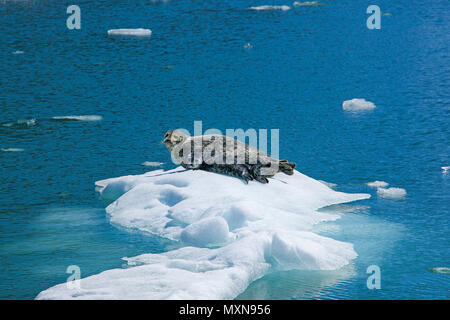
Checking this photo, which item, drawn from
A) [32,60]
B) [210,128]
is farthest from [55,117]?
[32,60]

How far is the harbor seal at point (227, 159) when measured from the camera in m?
8.88

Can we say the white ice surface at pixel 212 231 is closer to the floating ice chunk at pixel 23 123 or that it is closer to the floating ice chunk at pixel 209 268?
the floating ice chunk at pixel 209 268

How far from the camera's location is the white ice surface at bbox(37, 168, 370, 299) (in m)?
6.37

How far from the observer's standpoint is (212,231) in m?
7.61

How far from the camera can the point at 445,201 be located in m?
9.16

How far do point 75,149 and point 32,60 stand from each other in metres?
5.97

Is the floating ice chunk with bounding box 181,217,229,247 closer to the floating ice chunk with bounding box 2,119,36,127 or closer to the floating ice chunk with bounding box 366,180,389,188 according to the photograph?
the floating ice chunk with bounding box 366,180,389,188

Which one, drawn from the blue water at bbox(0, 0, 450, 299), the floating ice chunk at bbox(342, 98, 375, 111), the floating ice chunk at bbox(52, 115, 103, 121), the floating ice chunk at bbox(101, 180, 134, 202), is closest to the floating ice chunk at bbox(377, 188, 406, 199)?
the blue water at bbox(0, 0, 450, 299)

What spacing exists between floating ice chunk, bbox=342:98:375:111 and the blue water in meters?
0.30

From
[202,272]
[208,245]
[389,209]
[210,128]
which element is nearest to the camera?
[202,272]

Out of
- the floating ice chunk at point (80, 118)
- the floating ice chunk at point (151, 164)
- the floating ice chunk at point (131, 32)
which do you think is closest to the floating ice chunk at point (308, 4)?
the floating ice chunk at point (131, 32)

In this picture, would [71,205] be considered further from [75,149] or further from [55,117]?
[55,117]

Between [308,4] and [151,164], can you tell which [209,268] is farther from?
[308,4]

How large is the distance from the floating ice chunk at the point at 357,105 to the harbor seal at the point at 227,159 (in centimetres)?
460
